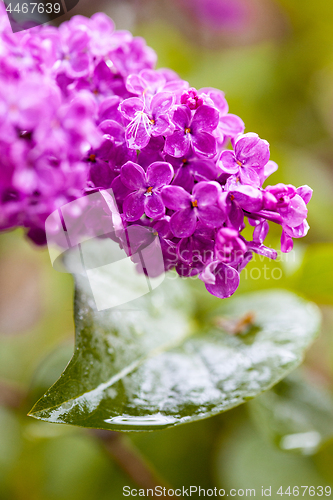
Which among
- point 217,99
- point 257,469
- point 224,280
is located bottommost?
point 257,469

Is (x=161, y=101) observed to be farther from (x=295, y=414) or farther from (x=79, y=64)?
(x=295, y=414)

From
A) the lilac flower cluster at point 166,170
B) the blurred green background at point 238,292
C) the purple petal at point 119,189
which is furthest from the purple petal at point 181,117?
the blurred green background at point 238,292

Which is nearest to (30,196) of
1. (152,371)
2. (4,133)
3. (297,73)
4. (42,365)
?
(4,133)

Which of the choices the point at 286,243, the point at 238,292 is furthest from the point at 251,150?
the point at 238,292

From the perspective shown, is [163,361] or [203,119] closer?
[203,119]

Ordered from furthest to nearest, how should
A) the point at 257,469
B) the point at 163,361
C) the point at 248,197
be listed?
1. the point at 257,469
2. the point at 163,361
3. the point at 248,197

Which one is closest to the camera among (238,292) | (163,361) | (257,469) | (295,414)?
(163,361)

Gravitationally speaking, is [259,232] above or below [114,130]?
below
